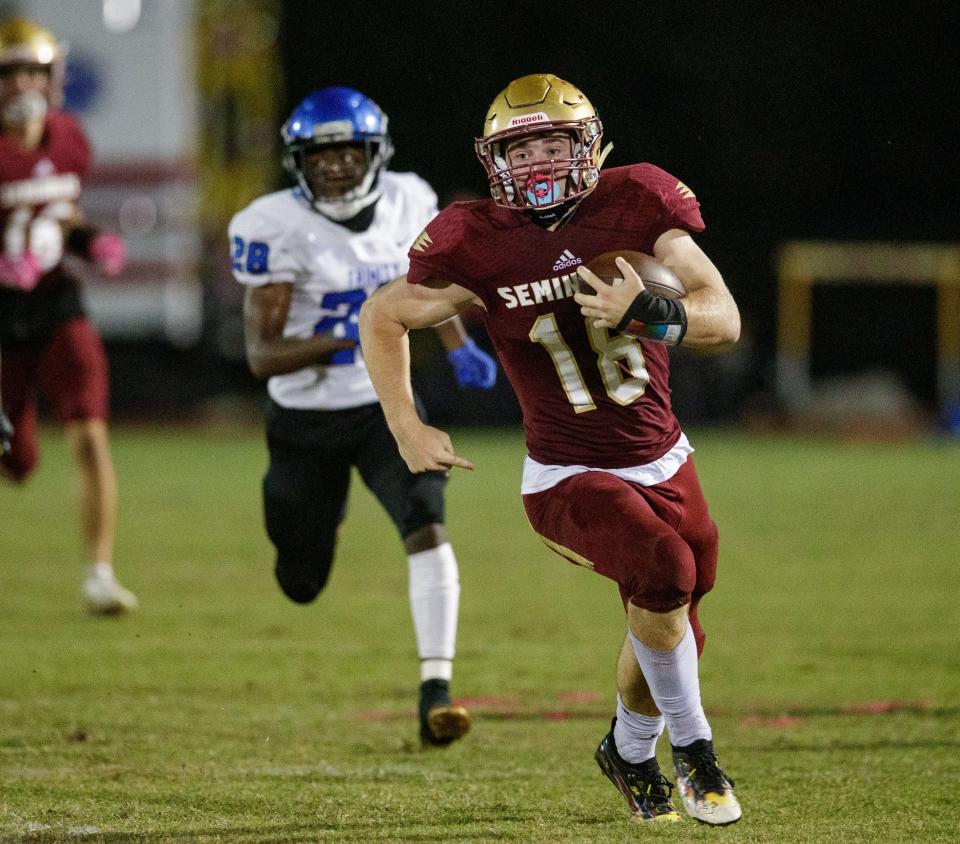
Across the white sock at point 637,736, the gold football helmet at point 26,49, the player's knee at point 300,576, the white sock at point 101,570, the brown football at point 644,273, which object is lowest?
the white sock at point 101,570

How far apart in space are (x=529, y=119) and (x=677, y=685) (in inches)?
48.7

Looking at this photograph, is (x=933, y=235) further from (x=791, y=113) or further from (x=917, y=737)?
(x=917, y=737)

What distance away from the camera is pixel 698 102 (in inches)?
788

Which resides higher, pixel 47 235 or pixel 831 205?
pixel 47 235

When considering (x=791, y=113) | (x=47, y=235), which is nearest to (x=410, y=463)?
(x=47, y=235)

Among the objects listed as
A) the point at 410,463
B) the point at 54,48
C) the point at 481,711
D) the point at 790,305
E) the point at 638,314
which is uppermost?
the point at 54,48

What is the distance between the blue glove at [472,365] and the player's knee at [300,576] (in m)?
0.70

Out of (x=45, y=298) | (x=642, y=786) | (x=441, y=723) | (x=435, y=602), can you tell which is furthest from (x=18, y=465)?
(x=642, y=786)

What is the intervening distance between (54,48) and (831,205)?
49.2ft

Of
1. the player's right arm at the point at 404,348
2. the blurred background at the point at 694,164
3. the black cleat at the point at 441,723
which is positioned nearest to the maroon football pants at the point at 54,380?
the black cleat at the point at 441,723

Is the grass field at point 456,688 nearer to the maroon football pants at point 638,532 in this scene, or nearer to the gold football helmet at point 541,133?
the maroon football pants at point 638,532

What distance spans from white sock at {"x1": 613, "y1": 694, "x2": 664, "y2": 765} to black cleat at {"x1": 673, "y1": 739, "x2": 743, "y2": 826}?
16 centimetres

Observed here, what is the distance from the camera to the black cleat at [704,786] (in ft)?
11.3

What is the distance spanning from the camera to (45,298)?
657 cm
